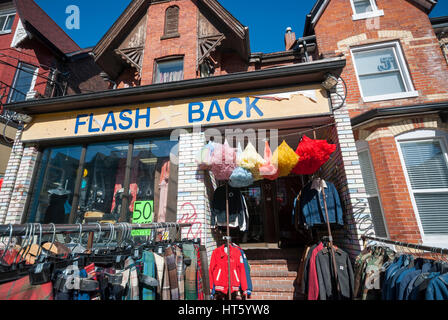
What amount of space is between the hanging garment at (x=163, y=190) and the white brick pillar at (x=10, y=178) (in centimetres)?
361

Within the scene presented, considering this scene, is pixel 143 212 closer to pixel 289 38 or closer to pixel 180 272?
pixel 180 272

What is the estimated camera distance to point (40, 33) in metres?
10.1

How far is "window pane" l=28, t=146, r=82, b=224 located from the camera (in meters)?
4.90

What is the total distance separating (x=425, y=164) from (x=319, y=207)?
3560mm

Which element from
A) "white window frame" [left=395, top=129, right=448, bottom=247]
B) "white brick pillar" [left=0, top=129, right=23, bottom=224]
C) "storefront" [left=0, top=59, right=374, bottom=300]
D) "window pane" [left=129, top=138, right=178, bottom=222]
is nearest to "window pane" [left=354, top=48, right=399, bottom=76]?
"white window frame" [left=395, top=129, right=448, bottom=247]

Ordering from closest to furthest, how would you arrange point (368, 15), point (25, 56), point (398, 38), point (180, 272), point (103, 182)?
point (180, 272)
point (103, 182)
point (398, 38)
point (368, 15)
point (25, 56)

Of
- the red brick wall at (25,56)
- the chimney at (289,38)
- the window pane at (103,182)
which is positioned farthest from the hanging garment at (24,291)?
the chimney at (289,38)

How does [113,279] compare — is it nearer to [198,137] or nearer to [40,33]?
[198,137]

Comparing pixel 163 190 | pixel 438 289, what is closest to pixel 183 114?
pixel 163 190

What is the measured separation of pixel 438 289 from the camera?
1.68 m

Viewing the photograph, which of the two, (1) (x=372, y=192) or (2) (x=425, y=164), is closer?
(2) (x=425, y=164)

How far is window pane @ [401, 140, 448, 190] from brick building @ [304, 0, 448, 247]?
0.02 metres

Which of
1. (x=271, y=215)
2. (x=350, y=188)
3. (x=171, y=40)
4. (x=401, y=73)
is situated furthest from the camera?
(x=171, y=40)
